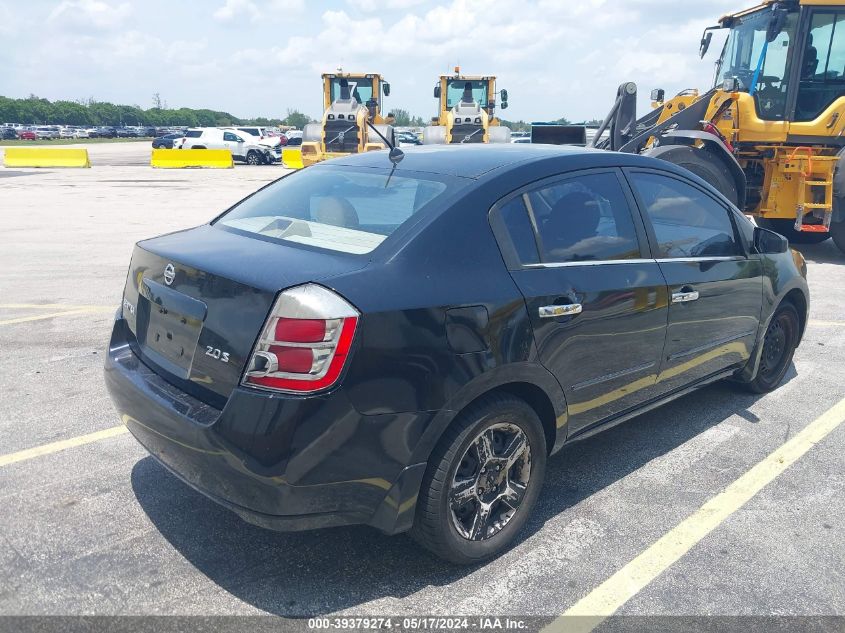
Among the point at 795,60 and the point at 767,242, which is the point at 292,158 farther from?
the point at 767,242

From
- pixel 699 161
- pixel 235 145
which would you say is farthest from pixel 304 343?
pixel 235 145

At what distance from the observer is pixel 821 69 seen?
10.3 meters

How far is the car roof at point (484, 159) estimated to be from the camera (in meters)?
3.28

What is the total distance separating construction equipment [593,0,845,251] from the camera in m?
9.94

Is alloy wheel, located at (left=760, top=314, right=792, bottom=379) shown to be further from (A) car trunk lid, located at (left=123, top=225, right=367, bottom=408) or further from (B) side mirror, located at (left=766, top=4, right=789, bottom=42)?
(B) side mirror, located at (left=766, top=4, right=789, bottom=42)

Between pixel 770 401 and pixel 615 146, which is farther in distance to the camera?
pixel 615 146

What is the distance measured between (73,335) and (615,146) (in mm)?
8458

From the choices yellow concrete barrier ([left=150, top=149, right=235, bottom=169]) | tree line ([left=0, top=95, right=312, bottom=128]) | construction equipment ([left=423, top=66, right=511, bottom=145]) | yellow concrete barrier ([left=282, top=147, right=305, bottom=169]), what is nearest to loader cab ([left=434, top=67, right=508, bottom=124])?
construction equipment ([left=423, top=66, right=511, bottom=145])

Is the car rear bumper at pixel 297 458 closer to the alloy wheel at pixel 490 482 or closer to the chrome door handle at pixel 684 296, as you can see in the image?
the alloy wheel at pixel 490 482

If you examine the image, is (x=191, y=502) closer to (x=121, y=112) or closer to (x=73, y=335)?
(x=73, y=335)

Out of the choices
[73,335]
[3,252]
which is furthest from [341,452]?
[3,252]

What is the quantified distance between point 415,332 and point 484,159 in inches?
45.9

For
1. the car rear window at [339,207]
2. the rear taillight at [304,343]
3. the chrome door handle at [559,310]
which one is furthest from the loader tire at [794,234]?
the rear taillight at [304,343]

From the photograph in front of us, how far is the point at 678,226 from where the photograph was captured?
3924 millimetres
